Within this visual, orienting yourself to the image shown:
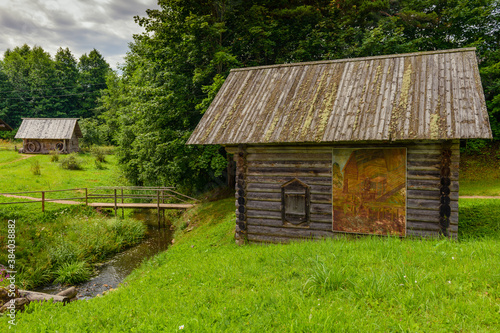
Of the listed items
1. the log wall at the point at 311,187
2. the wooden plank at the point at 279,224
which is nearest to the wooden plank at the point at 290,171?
the log wall at the point at 311,187

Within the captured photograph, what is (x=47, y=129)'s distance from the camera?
3969 cm

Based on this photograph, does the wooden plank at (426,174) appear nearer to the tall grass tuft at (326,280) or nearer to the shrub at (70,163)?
the tall grass tuft at (326,280)

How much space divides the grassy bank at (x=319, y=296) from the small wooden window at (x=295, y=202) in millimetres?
2734

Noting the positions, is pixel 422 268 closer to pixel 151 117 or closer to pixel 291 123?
pixel 291 123

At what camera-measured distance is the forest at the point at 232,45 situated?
17.5 metres

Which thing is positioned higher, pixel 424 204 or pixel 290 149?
pixel 290 149

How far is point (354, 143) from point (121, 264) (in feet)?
36.0

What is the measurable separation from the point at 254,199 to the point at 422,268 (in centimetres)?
630

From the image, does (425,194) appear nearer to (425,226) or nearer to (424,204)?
(424,204)

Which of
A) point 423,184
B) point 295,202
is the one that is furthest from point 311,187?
point 423,184

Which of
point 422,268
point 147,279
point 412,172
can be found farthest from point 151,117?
point 422,268

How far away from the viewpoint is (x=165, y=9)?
1956 centimetres

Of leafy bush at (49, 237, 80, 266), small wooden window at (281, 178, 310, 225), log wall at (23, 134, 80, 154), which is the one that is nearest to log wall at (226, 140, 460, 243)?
small wooden window at (281, 178, 310, 225)

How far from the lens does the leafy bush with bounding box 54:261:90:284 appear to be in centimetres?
1143
